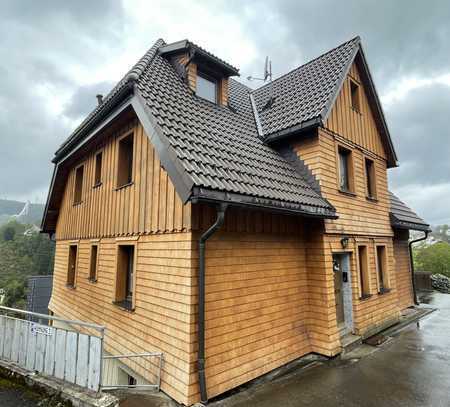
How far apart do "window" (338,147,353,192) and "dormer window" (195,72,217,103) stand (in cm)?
391

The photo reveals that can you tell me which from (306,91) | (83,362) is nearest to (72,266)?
(83,362)

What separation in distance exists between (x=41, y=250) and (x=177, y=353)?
73153mm

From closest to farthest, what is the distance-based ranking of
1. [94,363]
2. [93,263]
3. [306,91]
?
[94,363]
[306,91]
[93,263]

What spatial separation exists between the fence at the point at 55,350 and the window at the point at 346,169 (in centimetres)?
680

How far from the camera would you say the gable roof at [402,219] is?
30.2 ft

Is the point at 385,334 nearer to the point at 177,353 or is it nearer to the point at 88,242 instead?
the point at 177,353

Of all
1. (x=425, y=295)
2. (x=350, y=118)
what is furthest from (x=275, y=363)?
(x=425, y=295)

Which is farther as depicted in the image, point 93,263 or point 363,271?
point 93,263

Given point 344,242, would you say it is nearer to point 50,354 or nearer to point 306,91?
point 306,91

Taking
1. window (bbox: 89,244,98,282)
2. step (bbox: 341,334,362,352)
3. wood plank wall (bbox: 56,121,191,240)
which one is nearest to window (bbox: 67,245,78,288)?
wood plank wall (bbox: 56,121,191,240)

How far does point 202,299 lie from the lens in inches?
156

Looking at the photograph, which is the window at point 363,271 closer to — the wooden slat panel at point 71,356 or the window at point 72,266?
the wooden slat panel at point 71,356

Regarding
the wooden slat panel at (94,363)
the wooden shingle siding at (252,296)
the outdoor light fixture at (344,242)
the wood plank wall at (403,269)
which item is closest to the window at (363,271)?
the outdoor light fixture at (344,242)

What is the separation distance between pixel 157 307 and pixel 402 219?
30.3ft
